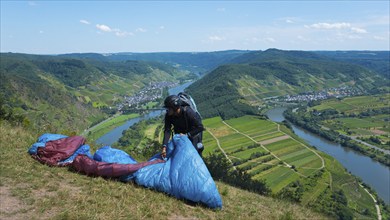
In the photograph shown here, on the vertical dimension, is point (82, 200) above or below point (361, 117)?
above

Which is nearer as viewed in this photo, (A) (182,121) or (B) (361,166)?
(A) (182,121)

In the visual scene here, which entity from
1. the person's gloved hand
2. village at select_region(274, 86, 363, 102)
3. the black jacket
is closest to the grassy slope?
Result: the person's gloved hand

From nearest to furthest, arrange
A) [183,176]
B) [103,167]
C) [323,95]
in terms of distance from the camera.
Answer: [183,176], [103,167], [323,95]

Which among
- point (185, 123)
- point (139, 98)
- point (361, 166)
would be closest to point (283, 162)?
point (361, 166)

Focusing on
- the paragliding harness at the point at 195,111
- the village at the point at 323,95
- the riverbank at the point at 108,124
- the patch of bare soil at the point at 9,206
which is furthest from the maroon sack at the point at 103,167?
the village at the point at 323,95

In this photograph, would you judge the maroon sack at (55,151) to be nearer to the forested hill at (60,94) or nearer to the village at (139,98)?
the forested hill at (60,94)

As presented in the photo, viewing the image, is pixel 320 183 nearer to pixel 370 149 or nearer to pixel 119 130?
pixel 370 149

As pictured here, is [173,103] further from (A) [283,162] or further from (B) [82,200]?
(A) [283,162]
